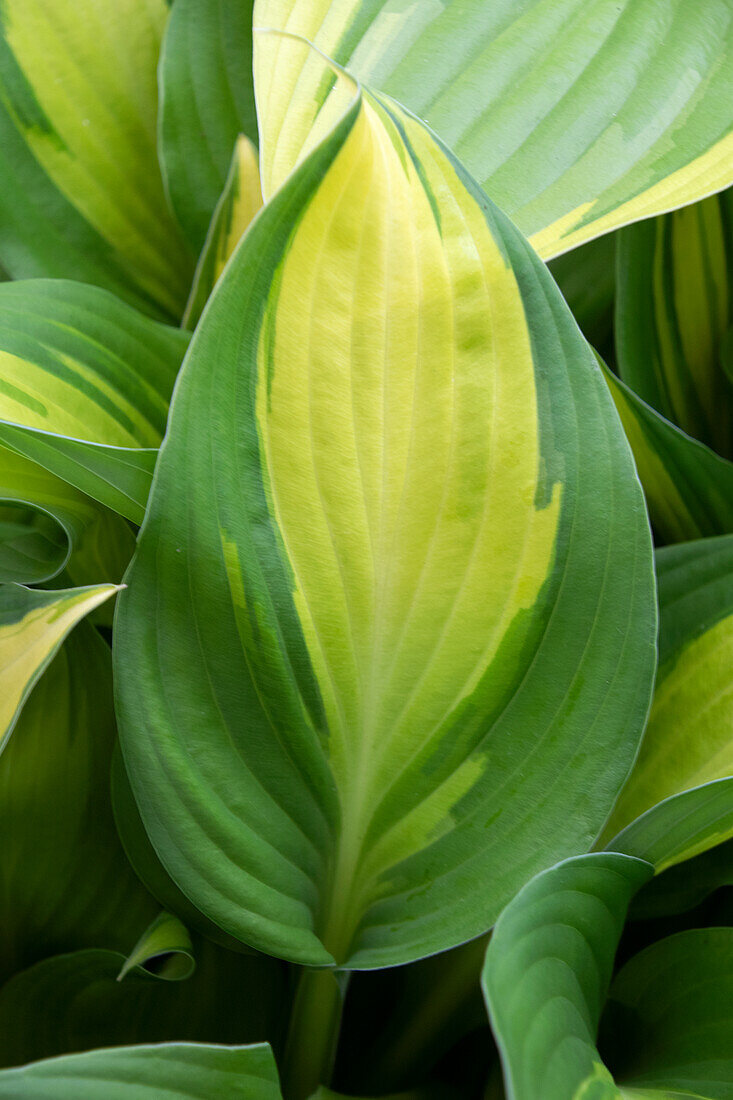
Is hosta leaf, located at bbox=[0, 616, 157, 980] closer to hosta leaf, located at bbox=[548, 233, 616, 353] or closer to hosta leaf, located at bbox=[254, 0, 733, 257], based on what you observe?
hosta leaf, located at bbox=[254, 0, 733, 257]

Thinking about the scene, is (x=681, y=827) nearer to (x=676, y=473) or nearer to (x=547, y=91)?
(x=676, y=473)

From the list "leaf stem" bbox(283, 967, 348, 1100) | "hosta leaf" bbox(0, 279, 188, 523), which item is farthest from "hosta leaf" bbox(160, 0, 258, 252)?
"leaf stem" bbox(283, 967, 348, 1100)

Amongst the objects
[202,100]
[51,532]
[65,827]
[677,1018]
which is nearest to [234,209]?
[202,100]

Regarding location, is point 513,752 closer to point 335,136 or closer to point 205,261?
point 335,136

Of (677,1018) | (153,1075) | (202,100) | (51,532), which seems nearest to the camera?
(153,1075)

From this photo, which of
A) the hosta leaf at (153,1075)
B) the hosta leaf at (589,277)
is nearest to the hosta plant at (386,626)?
the hosta leaf at (153,1075)
